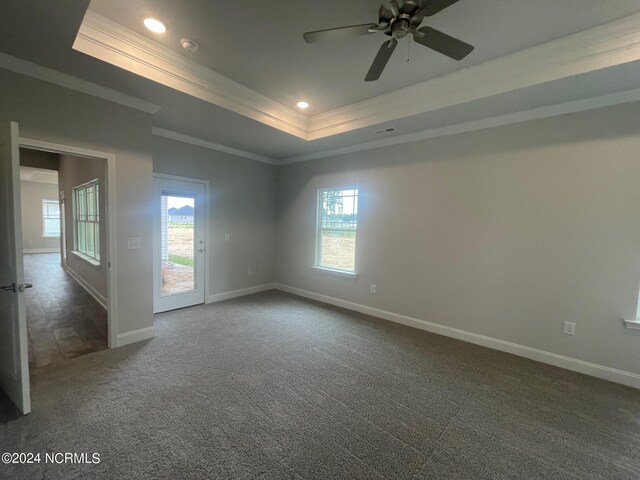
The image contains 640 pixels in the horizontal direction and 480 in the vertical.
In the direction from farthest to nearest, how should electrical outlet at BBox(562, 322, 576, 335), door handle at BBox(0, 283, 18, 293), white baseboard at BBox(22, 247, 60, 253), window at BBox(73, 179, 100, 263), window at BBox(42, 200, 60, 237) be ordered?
window at BBox(42, 200, 60, 237) < white baseboard at BBox(22, 247, 60, 253) < window at BBox(73, 179, 100, 263) < electrical outlet at BBox(562, 322, 576, 335) < door handle at BBox(0, 283, 18, 293)

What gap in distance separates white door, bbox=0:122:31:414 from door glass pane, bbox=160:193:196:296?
78.1 inches

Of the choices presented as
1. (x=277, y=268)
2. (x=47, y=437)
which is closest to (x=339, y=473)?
(x=47, y=437)

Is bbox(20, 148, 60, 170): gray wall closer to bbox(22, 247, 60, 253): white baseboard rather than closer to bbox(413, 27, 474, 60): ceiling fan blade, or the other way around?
bbox(22, 247, 60, 253): white baseboard

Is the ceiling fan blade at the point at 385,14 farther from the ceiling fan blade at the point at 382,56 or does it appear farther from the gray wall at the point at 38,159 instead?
the gray wall at the point at 38,159

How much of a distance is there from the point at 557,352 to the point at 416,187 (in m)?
2.43

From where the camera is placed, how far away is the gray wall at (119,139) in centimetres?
230

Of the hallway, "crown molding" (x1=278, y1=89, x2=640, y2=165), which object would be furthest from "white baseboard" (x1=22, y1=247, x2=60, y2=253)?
"crown molding" (x1=278, y1=89, x2=640, y2=165)

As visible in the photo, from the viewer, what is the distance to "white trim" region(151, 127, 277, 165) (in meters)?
3.83

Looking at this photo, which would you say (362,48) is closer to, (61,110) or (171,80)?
(171,80)

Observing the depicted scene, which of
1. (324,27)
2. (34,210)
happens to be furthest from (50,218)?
(324,27)

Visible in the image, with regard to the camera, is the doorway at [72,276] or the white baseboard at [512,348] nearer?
the white baseboard at [512,348]

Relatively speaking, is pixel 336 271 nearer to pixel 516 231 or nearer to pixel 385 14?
pixel 516 231

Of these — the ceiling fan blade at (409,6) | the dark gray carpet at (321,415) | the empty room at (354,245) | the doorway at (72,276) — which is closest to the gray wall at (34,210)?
the doorway at (72,276)

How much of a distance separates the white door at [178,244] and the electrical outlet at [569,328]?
4838 mm
